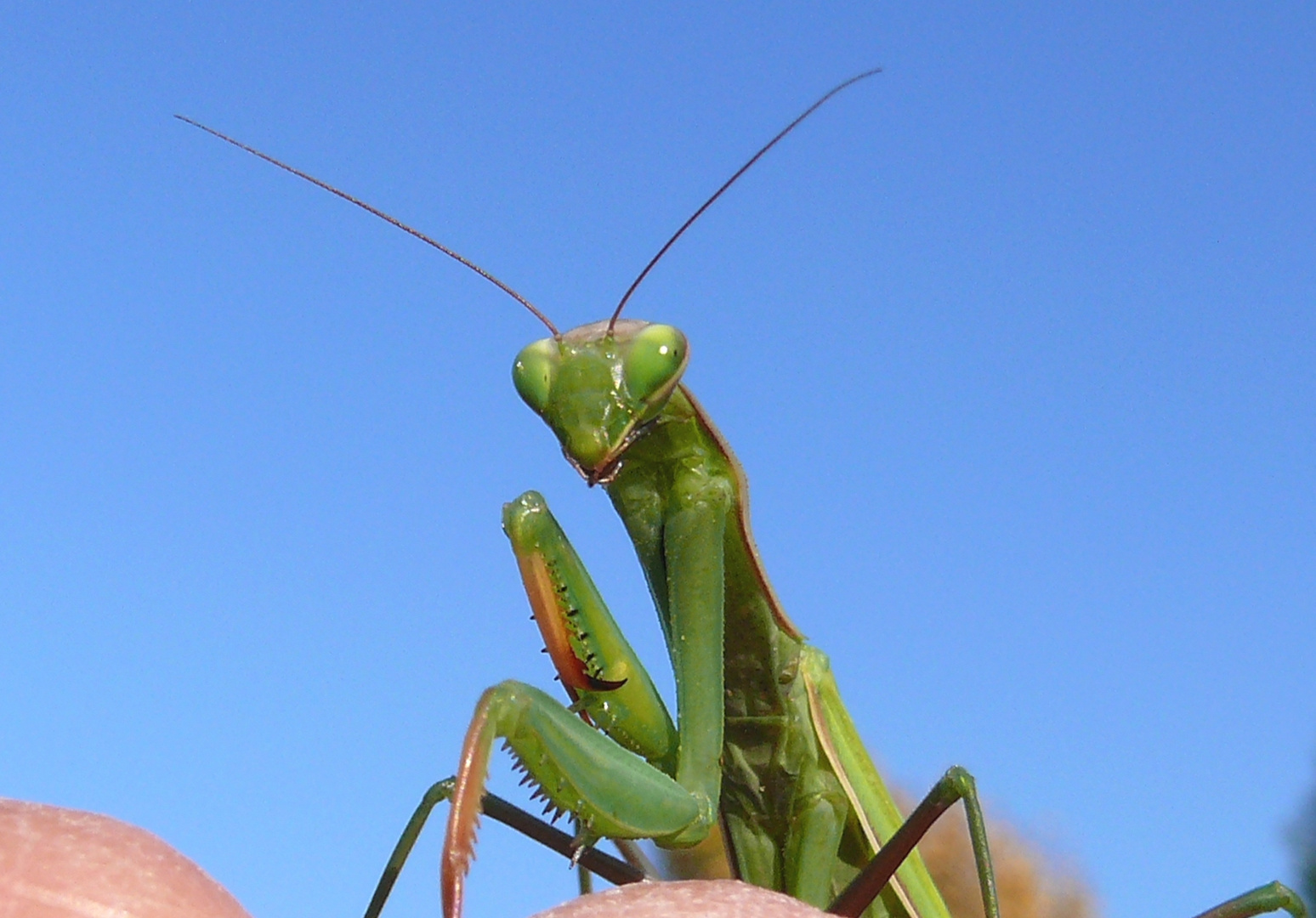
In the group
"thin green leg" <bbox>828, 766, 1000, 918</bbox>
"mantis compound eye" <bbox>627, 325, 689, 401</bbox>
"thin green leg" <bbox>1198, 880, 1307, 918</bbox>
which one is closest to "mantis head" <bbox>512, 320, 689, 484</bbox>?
"mantis compound eye" <bbox>627, 325, 689, 401</bbox>

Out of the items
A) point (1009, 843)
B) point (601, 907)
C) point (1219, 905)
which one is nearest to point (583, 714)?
point (601, 907)

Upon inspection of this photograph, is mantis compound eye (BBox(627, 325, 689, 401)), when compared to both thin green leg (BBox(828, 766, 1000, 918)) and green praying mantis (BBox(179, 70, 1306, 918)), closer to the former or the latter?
green praying mantis (BBox(179, 70, 1306, 918))

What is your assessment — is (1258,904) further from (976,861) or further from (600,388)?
(600,388)

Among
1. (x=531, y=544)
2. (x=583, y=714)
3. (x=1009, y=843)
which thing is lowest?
(x=1009, y=843)

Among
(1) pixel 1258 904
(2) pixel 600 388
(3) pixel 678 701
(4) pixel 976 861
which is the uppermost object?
(2) pixel 600 388

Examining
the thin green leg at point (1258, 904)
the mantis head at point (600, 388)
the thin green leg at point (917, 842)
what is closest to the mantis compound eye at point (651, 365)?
the mantis head at point (600, 388)

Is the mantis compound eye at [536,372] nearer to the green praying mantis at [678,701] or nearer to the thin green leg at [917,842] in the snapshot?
the green praying mantis at [678,701]

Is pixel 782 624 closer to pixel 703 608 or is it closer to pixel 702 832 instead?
pixel 703 608

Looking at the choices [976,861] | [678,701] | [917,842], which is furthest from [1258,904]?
[678,701]
